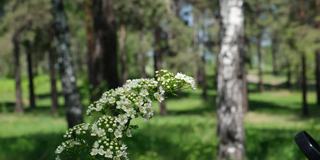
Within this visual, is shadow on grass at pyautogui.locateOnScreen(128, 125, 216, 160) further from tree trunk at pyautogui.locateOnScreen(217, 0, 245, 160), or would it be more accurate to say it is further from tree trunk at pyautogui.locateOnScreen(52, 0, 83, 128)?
tree trunk at pyautogui.locateOnScreen(52, 0, 83, 128)

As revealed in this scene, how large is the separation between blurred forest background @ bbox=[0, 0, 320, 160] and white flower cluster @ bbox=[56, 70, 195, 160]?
1765 mm

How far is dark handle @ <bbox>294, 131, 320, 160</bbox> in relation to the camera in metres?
2.07

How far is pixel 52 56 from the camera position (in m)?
45.0

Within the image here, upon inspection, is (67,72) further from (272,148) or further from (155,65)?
(155,65)

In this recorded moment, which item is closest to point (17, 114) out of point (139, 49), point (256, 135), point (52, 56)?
point (52, 56)

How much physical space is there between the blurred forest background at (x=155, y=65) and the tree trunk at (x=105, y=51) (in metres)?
0.03

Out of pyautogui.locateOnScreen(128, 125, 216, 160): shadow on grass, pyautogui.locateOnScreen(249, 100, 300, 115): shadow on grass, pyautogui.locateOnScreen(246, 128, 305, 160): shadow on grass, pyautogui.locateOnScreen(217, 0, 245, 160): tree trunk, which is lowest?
pyautogui.locateOnScreen(249, 100, 300, 115): shadow on grass

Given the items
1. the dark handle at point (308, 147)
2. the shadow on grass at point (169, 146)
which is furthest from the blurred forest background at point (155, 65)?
the dark handle at point (308, 147)

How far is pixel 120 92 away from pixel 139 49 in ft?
159

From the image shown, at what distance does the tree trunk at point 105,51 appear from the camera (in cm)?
1541

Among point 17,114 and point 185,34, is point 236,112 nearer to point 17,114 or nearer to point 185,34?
point 185,34

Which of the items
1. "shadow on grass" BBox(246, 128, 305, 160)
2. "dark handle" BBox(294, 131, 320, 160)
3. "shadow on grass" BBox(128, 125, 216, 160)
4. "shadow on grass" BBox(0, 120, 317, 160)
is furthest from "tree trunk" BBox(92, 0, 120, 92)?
"dark handle" BBox(294, 131, 320, 160)

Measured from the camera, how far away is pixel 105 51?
1558 cm

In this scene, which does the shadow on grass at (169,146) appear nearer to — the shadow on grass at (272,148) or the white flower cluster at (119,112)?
the shadow on grass at (272,148)
